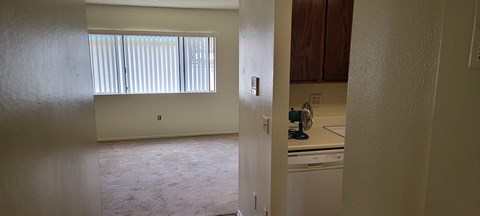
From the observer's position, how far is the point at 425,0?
30.1 inches

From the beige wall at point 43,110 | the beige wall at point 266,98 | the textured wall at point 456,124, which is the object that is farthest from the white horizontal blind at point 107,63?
the textured wall at point 456,124

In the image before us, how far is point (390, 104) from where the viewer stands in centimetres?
91

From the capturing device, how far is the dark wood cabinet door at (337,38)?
2422 millimetres

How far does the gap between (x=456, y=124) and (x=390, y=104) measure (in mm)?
242

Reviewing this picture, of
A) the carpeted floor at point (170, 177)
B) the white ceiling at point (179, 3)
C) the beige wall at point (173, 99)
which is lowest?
the carpeted floor at point (170, 177)

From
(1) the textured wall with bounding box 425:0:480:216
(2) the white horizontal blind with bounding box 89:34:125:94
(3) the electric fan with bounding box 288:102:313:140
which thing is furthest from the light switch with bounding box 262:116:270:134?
(2) the white horizontal blind with bounding box 89:34:125:94

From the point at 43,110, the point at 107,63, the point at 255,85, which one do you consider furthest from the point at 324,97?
the point at 107,63

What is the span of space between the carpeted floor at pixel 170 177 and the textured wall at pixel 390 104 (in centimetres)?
219

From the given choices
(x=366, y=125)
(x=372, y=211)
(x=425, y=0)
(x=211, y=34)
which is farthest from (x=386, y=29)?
(x=211, y=34)

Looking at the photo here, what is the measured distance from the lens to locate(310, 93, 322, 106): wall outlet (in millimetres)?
2866

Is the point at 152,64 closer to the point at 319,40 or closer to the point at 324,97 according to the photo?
the point at 324,97

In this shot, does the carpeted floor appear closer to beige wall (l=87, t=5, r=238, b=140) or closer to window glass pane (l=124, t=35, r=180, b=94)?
beige wall (l=87, t=5, r=238, b=140)

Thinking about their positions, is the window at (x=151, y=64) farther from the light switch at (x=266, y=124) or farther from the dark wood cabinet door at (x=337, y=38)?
the light switch at (x=266, y=124)

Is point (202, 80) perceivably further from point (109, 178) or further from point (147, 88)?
point (109, 178)
